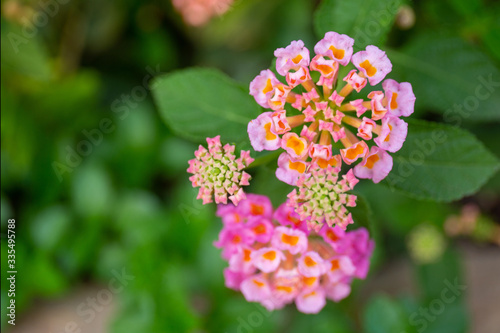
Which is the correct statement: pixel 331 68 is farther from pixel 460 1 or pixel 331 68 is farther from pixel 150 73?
pixel 150 73

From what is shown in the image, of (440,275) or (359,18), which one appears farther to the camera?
(440,275)

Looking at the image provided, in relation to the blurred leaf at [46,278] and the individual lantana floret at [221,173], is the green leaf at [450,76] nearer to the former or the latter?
the individual lantana floret at [221,173]

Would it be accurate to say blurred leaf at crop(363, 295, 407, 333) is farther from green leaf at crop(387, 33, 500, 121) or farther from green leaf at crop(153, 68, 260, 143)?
green leaf at crop(153, 68, 260, 143)

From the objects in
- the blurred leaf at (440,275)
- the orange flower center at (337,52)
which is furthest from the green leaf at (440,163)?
the blurred leaf at (440,275)

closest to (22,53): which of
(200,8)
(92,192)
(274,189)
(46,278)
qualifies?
(92,192)

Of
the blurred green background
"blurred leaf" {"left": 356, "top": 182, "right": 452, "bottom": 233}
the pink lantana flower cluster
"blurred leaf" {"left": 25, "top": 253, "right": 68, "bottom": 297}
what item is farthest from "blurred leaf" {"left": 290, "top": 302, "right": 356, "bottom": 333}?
"blurred leaf" {"left": 25, "top": 253, "right": 68, "bottom": 297}

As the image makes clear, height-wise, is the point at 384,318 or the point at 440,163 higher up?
the point at 440,163

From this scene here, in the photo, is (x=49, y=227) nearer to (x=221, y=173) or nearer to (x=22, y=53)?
(x=22, y=53)
